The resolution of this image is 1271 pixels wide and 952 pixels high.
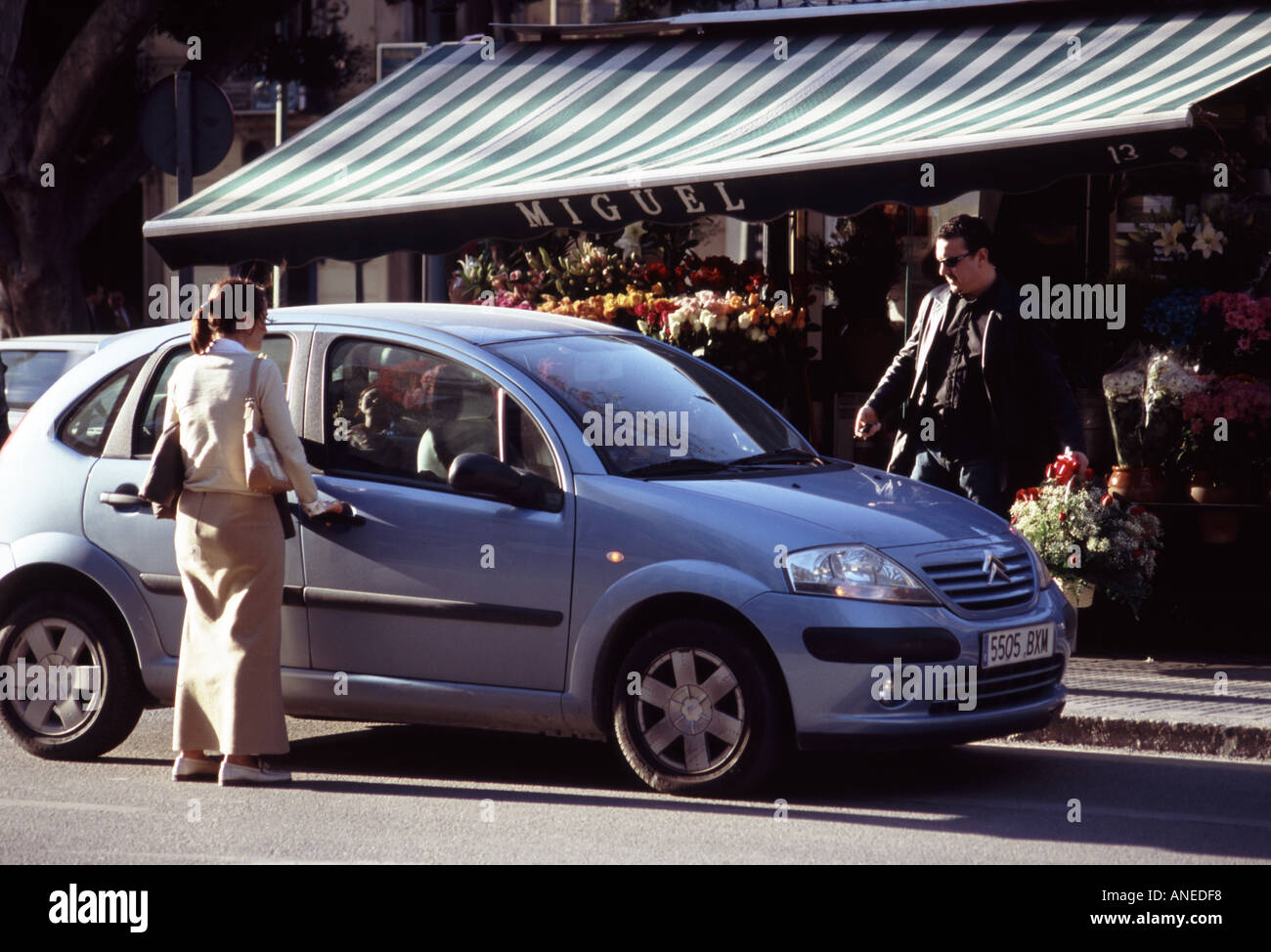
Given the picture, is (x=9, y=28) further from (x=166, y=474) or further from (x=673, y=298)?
(x=166, y=474)

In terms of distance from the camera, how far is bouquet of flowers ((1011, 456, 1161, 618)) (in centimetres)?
959

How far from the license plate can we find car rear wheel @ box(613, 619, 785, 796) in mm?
729

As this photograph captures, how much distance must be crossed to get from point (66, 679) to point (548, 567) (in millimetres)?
2093

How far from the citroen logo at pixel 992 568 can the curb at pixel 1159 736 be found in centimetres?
136

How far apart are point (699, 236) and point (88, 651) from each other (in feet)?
19.8

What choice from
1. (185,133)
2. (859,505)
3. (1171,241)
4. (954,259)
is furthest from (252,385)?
(1171,241)

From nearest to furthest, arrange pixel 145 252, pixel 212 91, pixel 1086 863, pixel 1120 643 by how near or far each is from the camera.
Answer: pixel 1086 863 → pixel 1120 643 → pixel 212 91 → pixel 145 252

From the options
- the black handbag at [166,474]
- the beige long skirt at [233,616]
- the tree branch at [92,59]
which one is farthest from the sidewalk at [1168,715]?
the tree branch at [92,59]

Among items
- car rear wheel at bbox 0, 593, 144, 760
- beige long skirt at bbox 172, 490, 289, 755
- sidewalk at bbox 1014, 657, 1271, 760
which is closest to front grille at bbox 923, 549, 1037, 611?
sidewalk at bbox 1014, 657, 1271, 760

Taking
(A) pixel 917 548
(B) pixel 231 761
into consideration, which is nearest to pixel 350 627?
(B) pixel 231 761

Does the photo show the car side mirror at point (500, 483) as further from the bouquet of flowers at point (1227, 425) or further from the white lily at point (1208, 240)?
the white lily at point (1208, 240)

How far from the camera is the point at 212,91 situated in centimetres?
1091

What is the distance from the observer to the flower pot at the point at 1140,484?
1048 centimetres

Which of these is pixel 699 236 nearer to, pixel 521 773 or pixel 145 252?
pixel 521 773
